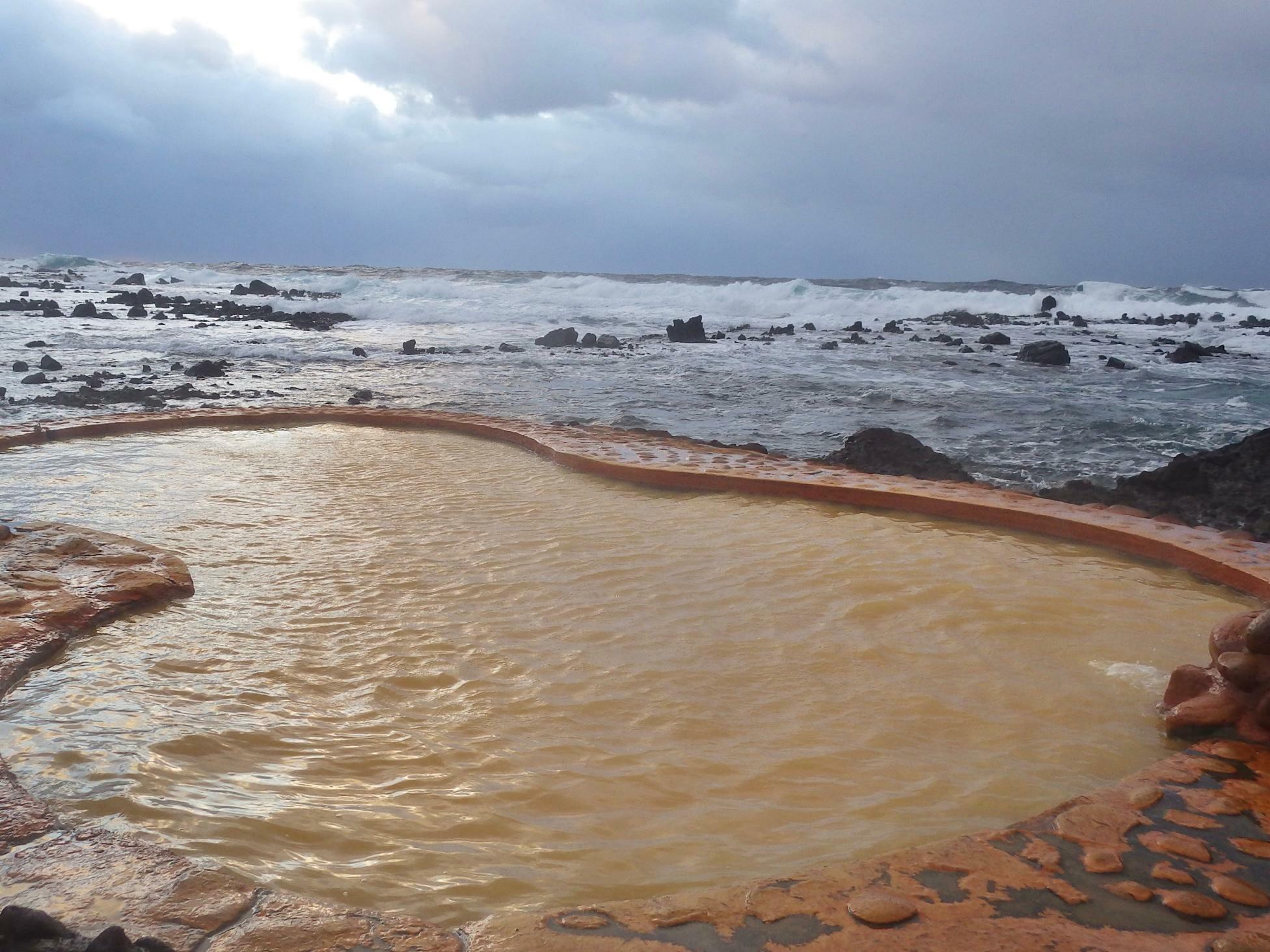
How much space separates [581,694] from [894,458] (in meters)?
5.44

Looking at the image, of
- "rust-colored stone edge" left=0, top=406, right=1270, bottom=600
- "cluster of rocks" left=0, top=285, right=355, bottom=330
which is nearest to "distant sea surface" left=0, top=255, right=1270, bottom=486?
"cluster of rocks" left=0, top=285, right=355, bottom=330

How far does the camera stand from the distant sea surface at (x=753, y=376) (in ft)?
38.4

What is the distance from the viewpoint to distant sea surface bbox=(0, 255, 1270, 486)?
11.7m

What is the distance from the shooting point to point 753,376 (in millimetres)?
17594

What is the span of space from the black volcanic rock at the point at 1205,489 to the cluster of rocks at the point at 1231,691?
4.11 metres

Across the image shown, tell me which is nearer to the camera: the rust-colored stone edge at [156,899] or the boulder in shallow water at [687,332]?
the rust-colored stone edge at [156,899]

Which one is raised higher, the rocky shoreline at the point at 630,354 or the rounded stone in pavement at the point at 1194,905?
the rocky shoreline at the point at 630,354

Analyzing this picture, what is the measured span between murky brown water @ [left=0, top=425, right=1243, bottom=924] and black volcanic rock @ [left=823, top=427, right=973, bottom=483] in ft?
7.53

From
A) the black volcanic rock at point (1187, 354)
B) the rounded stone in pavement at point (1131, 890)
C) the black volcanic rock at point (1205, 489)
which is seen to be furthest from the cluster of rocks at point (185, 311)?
the rounded stone in pavement at point (1131, 890)

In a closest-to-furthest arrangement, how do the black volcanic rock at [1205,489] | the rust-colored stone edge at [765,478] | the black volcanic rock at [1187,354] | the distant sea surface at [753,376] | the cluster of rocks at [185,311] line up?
the rust-colored stone edge at [765,478], the black volcanic rock at [1205,489], the distant sea surface at [753,376], the black volcanic rock at [1187,354], the cluster of rocks at [185,311]

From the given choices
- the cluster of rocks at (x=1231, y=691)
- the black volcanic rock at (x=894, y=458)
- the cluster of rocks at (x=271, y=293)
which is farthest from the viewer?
the cluster of rocks at (x=271, y=293)

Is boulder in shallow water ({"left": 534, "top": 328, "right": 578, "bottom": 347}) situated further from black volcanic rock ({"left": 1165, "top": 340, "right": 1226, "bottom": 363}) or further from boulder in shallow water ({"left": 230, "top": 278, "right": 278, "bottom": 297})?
boulder in shallow water ({"left": 230, "top": 278, "right": 278, "bottom": 297})

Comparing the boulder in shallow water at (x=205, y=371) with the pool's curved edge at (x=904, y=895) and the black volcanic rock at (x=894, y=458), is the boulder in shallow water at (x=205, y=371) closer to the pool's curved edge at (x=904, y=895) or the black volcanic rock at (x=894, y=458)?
the black volcanic rock at (x=894, y=458)

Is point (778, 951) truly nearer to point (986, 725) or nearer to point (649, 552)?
point (986, 725)
